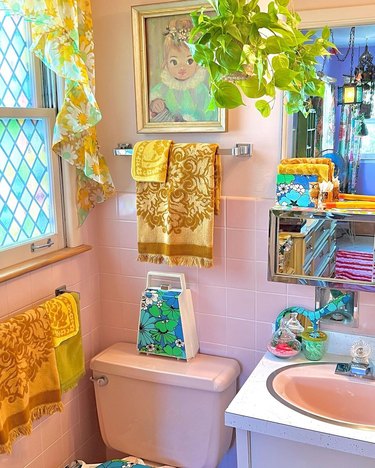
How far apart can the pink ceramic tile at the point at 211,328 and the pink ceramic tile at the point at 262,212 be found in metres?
0.37

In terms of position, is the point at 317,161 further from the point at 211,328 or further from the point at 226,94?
the point at 211,328

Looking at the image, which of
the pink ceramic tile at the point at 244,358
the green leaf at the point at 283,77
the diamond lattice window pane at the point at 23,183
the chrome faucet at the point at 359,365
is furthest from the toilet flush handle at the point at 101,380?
the green leaf at the point at 283,77

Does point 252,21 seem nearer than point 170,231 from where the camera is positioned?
Yes

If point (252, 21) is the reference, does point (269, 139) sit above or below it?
below

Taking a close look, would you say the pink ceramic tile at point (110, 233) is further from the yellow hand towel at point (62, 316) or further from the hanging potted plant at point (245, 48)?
the hanging potted plant at point (245, 48)

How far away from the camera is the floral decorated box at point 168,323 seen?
1.89 m

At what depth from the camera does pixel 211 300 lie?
1.93m

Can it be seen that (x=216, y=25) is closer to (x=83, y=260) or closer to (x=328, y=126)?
(x=328, y=126)

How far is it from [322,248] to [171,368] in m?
0.65

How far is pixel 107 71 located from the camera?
76.0 inches

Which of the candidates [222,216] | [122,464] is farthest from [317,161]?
[122,464]

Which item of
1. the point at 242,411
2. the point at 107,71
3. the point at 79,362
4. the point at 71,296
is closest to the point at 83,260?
the point at 71,296

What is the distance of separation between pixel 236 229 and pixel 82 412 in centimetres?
90

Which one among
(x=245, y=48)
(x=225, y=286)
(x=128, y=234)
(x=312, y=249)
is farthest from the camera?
(x=128, y=234)
